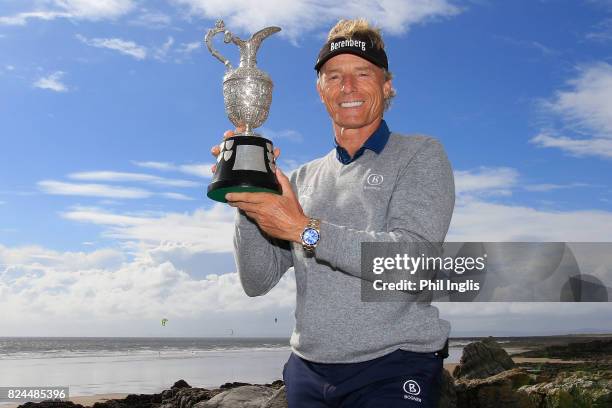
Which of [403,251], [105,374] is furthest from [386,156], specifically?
[105,374]

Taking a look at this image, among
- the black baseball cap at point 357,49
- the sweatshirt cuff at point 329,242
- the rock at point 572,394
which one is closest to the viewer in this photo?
the sweatshirt cuff at point 329,242

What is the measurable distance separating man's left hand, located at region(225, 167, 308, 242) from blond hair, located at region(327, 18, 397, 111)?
2.72 feet

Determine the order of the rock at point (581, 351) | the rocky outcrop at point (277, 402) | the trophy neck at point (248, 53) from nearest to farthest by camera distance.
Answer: the trophy neck at point (248, 53)
the rocky outcrop at point (277, 402)
the rock at point (581, 351)

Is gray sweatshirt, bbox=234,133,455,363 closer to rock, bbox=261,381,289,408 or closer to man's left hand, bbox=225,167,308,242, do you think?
man's left hand, bbox=225,167,308,242

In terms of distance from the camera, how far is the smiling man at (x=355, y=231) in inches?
96.7

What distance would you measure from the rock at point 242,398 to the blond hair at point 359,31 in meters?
4.21

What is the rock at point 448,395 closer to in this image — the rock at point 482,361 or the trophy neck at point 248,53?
the rock at point 482,361

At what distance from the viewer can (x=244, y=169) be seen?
8.90 ft

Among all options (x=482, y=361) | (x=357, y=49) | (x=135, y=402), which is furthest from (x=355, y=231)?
(x=135, y=402)

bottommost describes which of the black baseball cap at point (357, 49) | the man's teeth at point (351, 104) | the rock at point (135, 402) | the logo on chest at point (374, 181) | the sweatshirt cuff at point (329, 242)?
the rock at point (135, 402)

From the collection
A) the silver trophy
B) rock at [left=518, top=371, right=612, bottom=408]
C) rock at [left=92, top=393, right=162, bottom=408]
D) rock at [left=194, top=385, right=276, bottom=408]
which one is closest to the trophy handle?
the silver trophy

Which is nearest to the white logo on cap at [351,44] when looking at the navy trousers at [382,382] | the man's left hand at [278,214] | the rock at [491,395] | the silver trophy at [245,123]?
the silver trophy at [245,123]

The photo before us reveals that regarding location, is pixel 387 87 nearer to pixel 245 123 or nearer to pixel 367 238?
pixel 245 123

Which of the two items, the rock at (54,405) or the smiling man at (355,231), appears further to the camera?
the rock at (54,405)
